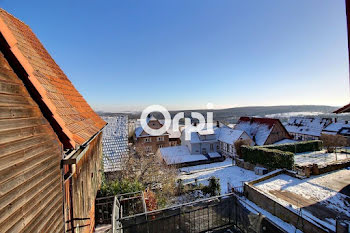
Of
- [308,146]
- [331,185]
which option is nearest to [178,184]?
[331,185]

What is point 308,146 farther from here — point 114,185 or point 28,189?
point 28,189

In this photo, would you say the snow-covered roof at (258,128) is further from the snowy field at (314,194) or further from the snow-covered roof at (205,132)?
the snowy field at (314,194)

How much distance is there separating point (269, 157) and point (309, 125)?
30.6 m

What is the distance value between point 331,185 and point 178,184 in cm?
1049

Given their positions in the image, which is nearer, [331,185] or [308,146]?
[331,185]

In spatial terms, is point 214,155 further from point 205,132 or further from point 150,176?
point 150,176

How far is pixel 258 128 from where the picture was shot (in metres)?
29.8

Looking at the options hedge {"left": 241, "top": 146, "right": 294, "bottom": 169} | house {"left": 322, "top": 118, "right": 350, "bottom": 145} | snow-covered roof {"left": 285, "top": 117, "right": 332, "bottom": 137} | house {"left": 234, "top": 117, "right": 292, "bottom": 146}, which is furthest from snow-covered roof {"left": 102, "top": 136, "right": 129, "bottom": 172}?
house {"left": 322, "top": 118, "right": 350, "bottom": 145}

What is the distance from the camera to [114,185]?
8508mm

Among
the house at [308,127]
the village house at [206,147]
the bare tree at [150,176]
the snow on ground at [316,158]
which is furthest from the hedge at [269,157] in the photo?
the house at [308,127]

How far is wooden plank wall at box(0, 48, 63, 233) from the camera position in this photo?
1.85 metres

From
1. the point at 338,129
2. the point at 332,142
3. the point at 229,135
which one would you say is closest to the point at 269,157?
the point at 229,135

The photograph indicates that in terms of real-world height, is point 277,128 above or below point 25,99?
below

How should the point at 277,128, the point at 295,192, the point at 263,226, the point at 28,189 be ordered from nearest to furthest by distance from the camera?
the point at 28,189 → the point at 263,226 → the point at 295,192 → the point at 277,128
